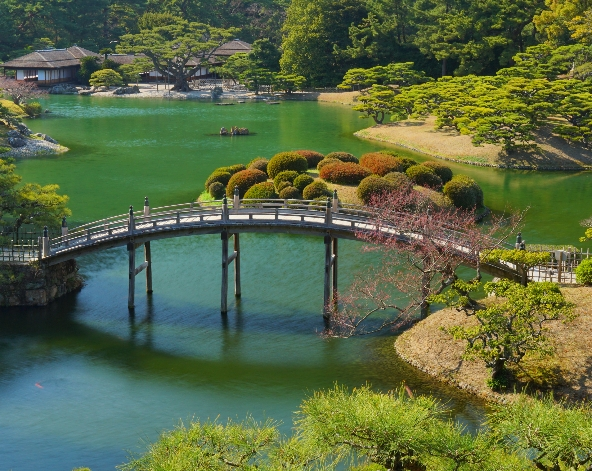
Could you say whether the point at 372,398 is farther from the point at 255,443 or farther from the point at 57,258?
the point at 57,258

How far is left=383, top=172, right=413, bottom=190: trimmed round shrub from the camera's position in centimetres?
4778

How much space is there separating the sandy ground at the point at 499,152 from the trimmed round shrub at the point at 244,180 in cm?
2097

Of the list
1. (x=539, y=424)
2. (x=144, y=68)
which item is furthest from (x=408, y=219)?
(x=144, y=68)

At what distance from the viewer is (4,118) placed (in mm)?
70125

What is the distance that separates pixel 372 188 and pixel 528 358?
19401mm

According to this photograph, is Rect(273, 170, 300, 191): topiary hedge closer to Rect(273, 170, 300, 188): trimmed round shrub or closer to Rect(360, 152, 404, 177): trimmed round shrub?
Rect(273, 170, 300, 188): trimmed round shrub

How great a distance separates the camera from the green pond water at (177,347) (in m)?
27.6

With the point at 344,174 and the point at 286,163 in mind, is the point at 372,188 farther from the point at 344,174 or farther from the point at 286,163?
the point at 286,163

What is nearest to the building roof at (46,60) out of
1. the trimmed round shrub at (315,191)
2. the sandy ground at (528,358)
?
the trimmed round shrub at (315,191)

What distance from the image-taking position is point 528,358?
2905cm

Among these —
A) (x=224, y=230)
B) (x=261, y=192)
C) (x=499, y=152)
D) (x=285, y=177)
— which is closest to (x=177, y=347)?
(x=224, y=230)

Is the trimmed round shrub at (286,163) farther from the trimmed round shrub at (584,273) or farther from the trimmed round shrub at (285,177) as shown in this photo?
the trimmed round shrub at (584,273)

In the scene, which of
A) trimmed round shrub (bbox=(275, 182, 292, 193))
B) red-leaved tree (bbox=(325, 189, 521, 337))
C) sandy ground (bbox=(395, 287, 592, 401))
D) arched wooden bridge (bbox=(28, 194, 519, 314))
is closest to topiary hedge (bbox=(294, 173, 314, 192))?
trimmed round shrub (bbox=(275, 182, 292, 193))

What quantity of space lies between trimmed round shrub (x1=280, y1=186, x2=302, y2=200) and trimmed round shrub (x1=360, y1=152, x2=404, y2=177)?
4715 millimetres
